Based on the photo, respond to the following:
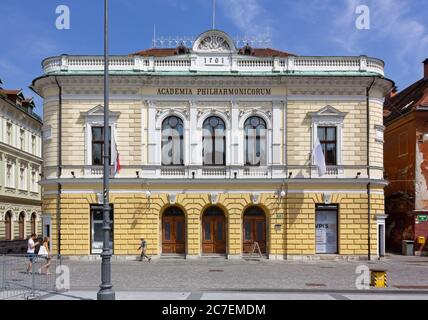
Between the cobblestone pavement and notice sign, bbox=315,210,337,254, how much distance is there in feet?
5.18

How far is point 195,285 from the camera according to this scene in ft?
67.0

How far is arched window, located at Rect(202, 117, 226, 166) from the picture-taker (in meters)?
32.6

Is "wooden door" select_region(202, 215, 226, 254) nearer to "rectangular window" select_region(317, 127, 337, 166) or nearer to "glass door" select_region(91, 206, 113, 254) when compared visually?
"glass door" select_region(91, 206, 113, 254)

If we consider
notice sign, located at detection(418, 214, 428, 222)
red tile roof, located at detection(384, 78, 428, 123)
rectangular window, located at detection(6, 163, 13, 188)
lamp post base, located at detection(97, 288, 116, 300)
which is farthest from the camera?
rectangular window, located at detection(6, 163, 13, 188)

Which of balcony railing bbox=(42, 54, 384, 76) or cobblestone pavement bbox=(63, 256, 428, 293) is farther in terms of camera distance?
balcony railing bbox=(42, 54, 384, 76)

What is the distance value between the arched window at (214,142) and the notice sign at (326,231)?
21.5ft

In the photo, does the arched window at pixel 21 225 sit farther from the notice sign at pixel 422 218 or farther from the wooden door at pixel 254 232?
the notice sign at pixel 422 218

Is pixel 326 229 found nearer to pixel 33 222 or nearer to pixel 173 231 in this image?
pixel 173 231

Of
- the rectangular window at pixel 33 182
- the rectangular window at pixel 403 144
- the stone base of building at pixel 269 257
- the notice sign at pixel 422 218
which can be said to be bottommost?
the stone base of building at pixel 269 257

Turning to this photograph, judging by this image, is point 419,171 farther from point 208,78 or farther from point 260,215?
point 208,78

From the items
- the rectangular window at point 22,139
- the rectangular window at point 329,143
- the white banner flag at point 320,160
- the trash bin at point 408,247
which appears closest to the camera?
the white banner flag at point 320,160

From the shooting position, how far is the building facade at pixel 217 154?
32062mm

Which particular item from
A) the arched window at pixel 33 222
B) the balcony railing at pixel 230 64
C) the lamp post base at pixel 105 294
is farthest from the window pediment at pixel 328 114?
the arched window at pixel 33 222

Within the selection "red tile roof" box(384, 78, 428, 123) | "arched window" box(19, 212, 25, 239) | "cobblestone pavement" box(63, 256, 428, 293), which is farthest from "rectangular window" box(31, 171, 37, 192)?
"red tile roof" box(384, 78, 428, 123)
